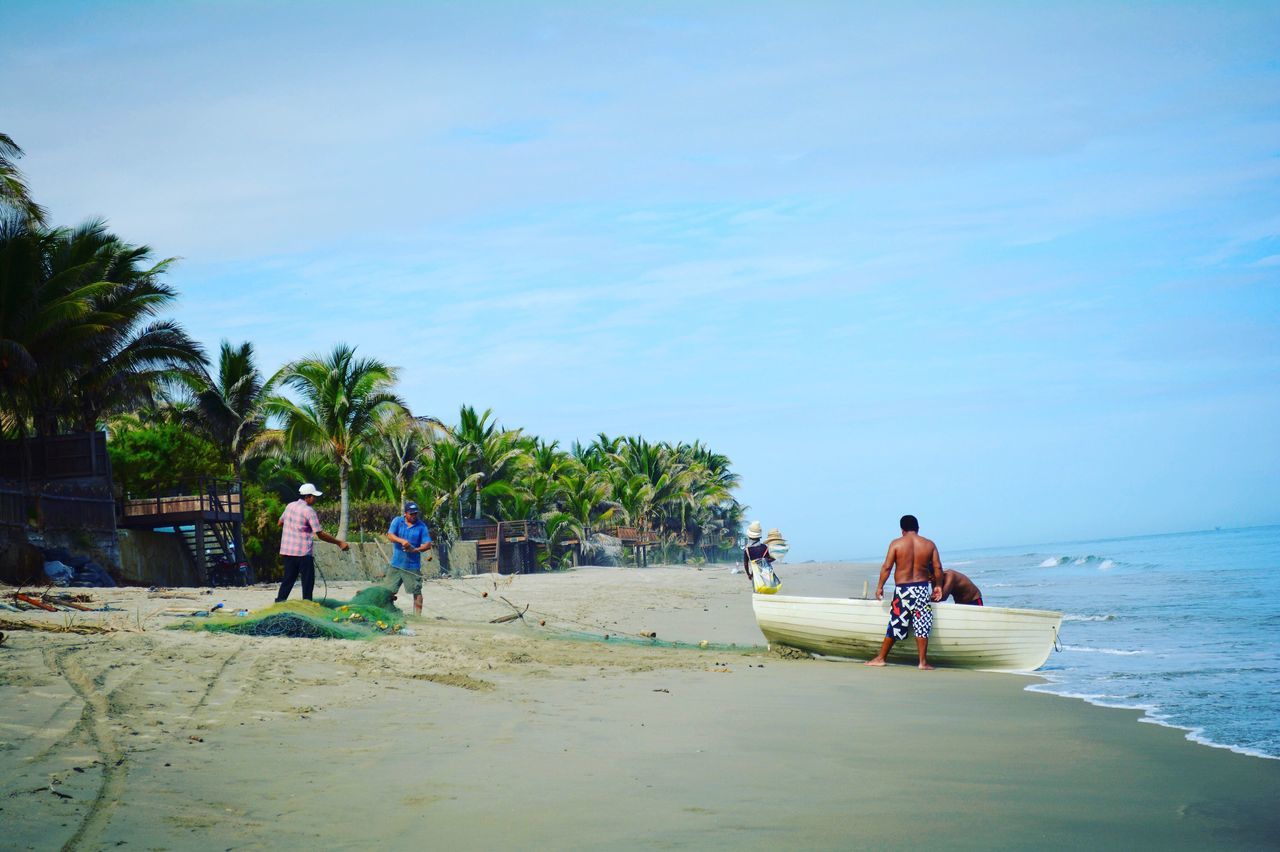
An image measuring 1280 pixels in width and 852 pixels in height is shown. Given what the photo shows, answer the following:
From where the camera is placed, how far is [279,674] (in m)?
7.64

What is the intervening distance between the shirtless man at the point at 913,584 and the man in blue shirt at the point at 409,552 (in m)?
5.82

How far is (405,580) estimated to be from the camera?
13484 mm

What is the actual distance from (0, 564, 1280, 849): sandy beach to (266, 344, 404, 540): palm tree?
69.5 ft

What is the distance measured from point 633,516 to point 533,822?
55.9 m

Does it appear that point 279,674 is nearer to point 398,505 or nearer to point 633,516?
point 398,505

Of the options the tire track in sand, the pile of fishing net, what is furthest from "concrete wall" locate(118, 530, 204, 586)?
the tire track in sand

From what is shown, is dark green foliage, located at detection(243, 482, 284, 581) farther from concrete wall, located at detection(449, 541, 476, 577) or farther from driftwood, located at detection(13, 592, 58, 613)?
driftwood, located at detection(13, 592, 58, 613)

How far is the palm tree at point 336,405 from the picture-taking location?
30.5 metres

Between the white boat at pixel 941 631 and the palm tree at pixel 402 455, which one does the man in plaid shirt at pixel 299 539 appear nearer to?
the white boat at pixel 941 631

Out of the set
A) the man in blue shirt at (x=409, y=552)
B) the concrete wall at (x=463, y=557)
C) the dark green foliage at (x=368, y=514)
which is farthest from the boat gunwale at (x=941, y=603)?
the dark green foliage at (x=368, y=514)

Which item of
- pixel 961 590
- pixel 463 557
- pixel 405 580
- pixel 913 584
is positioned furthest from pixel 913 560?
pixel 463 557

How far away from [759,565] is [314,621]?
532 cm

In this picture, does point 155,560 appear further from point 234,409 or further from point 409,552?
point 409,552

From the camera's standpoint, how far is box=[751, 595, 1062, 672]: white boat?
443 inches
